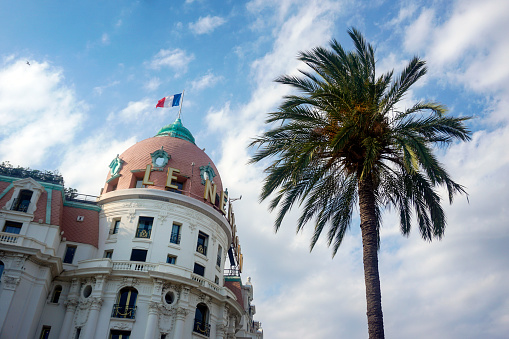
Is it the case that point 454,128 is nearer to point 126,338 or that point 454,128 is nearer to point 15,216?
point 126,338

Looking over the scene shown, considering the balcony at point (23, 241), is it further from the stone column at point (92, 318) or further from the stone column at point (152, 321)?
the stone column at point (152, 321)

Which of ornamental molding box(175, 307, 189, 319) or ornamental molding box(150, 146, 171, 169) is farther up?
ornamental molding box(150, 146, 171, 169)

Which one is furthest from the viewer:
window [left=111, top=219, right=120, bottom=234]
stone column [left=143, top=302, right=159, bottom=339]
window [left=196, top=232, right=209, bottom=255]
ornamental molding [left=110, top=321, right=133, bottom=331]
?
window [left=196, top=232, right=209, bottom=255]

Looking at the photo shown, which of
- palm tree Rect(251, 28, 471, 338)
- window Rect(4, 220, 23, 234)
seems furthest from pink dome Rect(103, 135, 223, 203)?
palm tree Rect(251, 28, 471, 338)

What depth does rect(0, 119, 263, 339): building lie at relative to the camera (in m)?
32.8

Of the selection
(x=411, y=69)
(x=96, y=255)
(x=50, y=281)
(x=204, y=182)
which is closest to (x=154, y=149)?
(x=204, y=182)

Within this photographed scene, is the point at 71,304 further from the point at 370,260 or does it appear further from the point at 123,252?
the point at 370,260

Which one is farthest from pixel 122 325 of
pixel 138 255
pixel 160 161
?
pixel 160 161

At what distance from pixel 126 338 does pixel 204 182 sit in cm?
1672

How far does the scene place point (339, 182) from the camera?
2112 centimetres

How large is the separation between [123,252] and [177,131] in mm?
17627

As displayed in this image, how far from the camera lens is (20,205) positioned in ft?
119

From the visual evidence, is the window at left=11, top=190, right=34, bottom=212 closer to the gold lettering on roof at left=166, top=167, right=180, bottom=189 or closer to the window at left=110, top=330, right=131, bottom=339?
the gold lettering on roof at left=166, top=167, right=180, bottom=189

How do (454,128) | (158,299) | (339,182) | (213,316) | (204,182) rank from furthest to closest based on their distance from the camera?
(204,182) < (213,316) < (158,299) < (339,182) < (454,128)
